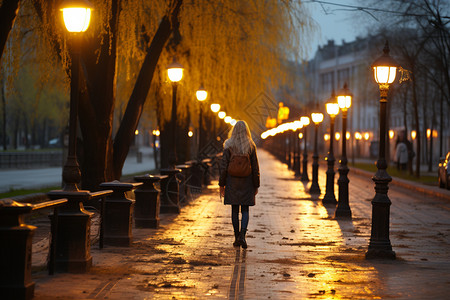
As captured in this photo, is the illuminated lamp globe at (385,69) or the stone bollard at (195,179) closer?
the illuminated lamp globe at (385,69)

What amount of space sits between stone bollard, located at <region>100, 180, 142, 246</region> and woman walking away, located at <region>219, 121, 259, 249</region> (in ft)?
4.63

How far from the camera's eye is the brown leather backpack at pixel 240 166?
11.9 m

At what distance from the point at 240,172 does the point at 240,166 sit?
0.28 ft

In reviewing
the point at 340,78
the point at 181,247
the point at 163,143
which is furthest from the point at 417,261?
the point at 340,78

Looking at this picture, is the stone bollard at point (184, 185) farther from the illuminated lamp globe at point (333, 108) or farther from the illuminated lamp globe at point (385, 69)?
the illuminated lamp globe at point (385, 69)

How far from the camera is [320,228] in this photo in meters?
15.5

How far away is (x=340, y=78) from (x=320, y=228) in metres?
117


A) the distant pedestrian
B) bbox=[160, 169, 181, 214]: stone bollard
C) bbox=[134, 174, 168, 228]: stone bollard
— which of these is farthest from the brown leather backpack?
the distant pedestrian

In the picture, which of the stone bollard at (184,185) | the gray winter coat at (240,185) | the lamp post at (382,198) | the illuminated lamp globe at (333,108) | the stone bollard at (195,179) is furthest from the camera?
the stone bollard at (195,179)

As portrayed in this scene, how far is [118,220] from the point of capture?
11867mm

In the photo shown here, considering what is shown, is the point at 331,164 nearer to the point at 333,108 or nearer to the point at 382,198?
the point at 333,108

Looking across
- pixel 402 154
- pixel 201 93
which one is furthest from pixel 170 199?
pixel 402 154

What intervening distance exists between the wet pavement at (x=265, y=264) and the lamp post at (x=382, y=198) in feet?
0.96

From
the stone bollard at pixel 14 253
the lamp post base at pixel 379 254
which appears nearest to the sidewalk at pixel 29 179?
the lamp post base at pixel 379 254
